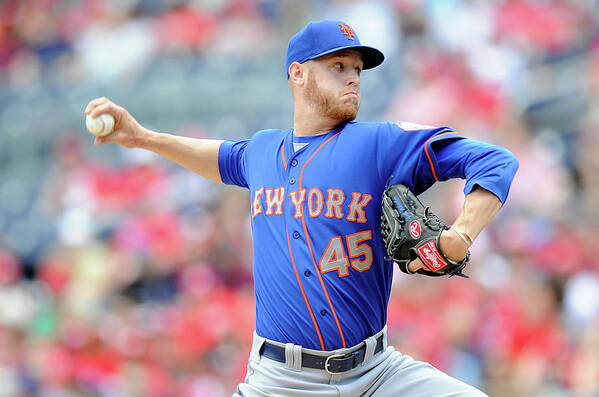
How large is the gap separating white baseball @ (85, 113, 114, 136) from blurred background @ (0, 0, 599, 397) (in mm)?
3088

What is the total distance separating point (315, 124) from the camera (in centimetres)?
304

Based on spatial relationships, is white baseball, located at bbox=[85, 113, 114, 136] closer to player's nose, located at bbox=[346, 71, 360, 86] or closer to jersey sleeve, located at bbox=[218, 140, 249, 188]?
jersey sleeve, located at bbox=[218, 140, 249, 188]

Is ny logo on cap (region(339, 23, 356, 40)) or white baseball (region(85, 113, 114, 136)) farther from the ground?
ny logo on cap (region(339, 23, 356, 40))

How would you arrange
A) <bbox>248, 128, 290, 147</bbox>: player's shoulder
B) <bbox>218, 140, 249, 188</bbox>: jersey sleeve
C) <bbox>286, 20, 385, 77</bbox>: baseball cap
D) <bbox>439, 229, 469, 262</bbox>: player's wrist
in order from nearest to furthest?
<bbox>439, 229, 469, 262</bbox>: player's wrist
<bbox>286, 20, 385, 77</bbox>: baseball cap
<bbox>248, 128, 290, 147</bbox>: player's shoulder
<bbox>218, 140, 249, 188</bbox>: jersey sleeve

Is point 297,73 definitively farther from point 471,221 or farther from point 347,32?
point 471,221

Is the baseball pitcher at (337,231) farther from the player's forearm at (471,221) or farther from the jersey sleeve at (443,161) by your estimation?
the player's forearm at (471,221)

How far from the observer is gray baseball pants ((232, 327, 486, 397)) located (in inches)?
109

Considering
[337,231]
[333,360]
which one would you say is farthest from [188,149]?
[333,360]

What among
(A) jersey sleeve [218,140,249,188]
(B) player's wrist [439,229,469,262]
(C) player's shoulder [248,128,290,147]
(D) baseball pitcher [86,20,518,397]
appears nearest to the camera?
(B) player's wrist [439,229,469,262]

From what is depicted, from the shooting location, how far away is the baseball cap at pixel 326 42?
2.93 metres

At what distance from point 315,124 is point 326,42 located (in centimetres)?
29

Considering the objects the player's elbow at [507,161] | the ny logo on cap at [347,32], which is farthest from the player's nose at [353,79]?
the player's elbow at [507,161]

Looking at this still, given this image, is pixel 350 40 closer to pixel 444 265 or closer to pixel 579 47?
pixel 444 265

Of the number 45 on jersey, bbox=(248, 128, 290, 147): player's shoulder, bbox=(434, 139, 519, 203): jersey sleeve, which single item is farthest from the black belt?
bbox=(248, 128, 290, 147): player's shoulder
